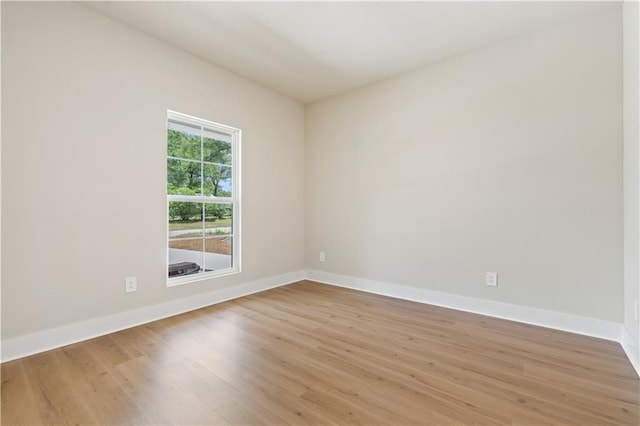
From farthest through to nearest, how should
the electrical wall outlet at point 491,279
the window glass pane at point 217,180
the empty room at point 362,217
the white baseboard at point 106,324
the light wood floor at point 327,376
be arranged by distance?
the window glass pane at point 217,180
the electrical wall outlet at point 491,279
the white baseboard at point 106,324
the empty room at point 362,217
the light wood floor at point 327,376

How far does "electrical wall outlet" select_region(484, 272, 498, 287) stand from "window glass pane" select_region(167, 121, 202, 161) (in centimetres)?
308

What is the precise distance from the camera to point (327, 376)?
5.63ft

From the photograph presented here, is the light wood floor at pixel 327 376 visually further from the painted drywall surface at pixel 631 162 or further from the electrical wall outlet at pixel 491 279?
the painted drywall surface at pixel 631 162

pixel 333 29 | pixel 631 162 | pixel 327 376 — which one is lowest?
pixel 327 376

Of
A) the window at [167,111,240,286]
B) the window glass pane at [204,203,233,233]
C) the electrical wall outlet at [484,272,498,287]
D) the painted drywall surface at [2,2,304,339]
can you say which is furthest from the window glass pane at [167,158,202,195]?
the electrical wall outlet at [484,272,498,287]

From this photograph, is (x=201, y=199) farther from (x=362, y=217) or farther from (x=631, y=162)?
(x=631, y=162)

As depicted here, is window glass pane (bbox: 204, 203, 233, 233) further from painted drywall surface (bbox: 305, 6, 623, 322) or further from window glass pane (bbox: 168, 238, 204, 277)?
painted drywall surface (bbox: 305, 6, 623, 322)

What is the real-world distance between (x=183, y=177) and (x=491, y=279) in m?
3.13

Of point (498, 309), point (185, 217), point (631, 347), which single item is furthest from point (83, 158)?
point (631, 347)

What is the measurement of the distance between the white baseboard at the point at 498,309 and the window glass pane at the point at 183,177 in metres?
2.12

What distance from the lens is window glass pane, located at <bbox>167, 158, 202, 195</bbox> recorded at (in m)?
2.78

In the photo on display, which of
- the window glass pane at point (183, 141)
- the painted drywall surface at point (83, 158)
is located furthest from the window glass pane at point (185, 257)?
the window glass pane at point (183, 141)

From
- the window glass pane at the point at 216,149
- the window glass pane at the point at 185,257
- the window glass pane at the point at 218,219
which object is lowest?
the window glass pane at the point at 185,257

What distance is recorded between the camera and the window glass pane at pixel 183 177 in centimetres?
278
